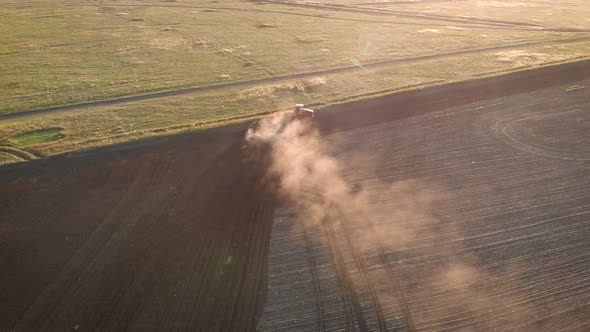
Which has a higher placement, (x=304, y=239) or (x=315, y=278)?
(x=304, y=239)

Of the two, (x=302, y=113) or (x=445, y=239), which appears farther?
(x=302, y=113)

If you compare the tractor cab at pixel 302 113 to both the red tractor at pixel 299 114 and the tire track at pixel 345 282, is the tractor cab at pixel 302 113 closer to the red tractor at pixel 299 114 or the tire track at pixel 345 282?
the red tractor at pixel 299 114

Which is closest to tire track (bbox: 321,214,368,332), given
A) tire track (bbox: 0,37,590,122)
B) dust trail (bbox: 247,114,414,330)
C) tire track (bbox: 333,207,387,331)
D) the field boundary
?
dust trail (bbox: 247,114,414,330)

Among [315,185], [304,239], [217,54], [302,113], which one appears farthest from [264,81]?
[304,239]

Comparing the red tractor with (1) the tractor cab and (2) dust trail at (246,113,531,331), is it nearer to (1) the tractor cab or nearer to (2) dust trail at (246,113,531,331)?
(1) the tractor cab

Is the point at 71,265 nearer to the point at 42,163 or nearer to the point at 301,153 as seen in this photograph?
the point at 42,163

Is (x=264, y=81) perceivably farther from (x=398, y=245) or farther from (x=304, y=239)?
(x=398, y=245)
